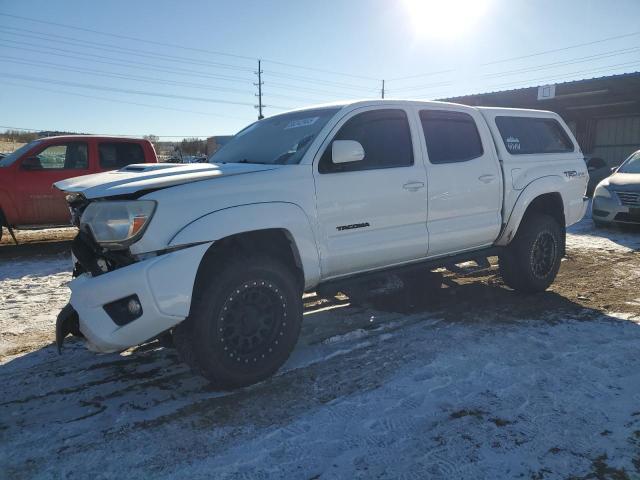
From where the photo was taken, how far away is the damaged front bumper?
9.26ft

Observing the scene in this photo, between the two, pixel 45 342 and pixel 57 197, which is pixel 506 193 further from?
pixel 57 197

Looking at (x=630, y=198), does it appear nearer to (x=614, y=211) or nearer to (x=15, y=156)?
(x=614, y=211)

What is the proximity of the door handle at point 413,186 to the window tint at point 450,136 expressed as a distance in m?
0.31

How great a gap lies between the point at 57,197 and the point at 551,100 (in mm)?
24002

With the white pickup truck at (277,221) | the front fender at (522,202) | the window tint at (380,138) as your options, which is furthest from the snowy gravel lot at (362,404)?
the window tint at (380,138)

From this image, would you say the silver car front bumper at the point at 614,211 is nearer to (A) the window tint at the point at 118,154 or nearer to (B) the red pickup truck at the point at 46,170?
(B) the red pickup truck at the point at 46,170

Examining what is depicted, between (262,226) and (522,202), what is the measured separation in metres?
3.14

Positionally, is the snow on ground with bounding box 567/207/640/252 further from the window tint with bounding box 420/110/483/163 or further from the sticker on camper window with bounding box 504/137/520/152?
the window tint with bounding box 420/110/483/163

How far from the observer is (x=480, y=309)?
493 centimetres

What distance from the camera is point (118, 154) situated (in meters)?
9.09

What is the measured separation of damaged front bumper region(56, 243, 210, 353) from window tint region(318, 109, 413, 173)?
1417 mm

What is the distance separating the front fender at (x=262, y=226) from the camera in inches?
117

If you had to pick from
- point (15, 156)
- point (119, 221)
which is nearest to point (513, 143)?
point (119, 221)

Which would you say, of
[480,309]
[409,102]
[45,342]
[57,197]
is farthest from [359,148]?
[57,197]
